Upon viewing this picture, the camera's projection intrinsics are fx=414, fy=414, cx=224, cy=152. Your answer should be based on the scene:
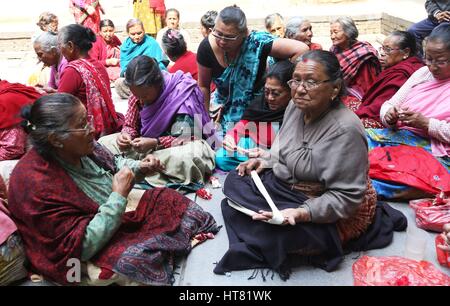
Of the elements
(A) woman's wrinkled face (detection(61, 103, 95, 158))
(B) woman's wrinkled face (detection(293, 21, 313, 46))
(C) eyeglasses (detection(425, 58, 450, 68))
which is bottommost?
(A) woman's wrinkled face (detection(61, 103, 95, 158))

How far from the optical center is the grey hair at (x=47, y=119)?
200 cm

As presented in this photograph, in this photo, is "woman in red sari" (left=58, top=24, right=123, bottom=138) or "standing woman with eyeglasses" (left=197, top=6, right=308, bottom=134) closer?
"standing woman with eyeglasses" (left=197, top=6, right=308, bottom=134)

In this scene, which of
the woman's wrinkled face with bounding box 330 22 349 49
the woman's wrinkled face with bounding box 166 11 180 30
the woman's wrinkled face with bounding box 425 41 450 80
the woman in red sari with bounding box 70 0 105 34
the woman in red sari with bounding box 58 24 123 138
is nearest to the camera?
the woman's wrinkled face with bounding box 425 41 450 80

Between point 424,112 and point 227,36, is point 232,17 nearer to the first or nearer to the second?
point 227,36

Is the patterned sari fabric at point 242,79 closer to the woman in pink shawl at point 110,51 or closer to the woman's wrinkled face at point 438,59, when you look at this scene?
the woman's wrinkled face at point 438,59

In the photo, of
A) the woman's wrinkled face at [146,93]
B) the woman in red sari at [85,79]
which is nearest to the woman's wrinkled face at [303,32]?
the woman's wrinkled face at [146,93]

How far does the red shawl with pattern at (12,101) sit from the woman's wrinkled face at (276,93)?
75.1 inches

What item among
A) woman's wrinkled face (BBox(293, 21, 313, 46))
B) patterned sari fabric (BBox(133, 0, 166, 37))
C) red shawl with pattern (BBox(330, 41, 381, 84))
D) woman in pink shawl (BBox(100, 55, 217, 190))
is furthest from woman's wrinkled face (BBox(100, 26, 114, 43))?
red shawl with pattern (BBox(330, 41, 381, 84))

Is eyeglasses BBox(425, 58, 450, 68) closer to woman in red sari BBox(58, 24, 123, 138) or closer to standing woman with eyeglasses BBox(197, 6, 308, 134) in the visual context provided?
standing woman with eyeglasses BBox(197, 6, 308, 134)

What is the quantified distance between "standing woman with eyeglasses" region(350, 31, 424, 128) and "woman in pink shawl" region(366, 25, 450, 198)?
22 cm

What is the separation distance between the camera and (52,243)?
2000 mm

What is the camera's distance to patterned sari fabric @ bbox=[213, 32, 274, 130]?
11.8ft

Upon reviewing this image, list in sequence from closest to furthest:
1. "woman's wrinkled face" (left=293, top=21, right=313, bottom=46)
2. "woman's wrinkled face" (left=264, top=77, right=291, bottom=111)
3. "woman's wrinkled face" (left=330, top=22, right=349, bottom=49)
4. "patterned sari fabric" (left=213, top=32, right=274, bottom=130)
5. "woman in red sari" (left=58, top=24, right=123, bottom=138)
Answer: "woman's wrinkled face" (left=264, top=77, right=291, bottom=111) → "patterned sari fabric" (left=213, top=32, right=274, bottom=130) → "woman in red sari" (left=58, top=24, right=123, bottom=138) → "woman's wrinkled face" (left=330, top=22, right=349, bottom=49) → "woman's wrinkled face" (left=293, top=21, right=313, bottom=46)
